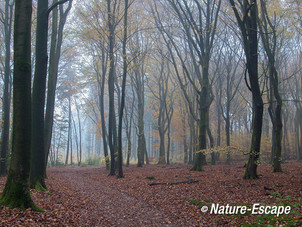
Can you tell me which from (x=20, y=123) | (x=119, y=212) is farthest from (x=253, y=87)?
(x=20, y=123)

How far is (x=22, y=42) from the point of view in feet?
17.7

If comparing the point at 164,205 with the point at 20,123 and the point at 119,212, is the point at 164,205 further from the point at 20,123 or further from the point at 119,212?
the point at 20,123

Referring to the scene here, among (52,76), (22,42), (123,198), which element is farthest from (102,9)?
(123,198)

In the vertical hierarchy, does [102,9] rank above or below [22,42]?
above

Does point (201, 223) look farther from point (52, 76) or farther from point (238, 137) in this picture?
point (238, 137)

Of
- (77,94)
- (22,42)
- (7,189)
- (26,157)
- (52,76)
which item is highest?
(77,94)

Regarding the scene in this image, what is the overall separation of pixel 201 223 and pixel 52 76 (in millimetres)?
9759

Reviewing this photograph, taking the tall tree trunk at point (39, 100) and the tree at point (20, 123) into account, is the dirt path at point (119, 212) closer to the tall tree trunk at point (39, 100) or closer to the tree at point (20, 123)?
the tree at point (20, 123)

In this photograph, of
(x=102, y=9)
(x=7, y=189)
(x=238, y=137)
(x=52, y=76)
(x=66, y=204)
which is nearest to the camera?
(x=7, y=189)

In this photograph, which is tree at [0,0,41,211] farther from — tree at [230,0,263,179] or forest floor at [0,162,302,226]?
tree at [230,0,263,179]

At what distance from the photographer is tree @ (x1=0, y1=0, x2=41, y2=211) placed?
5.23 metres

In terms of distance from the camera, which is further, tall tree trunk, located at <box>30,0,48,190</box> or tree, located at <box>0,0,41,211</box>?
tall tree trunk, located at <box>30,0,48,190</box>

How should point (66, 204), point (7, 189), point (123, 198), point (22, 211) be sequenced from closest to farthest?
point (22, 211) → point (7, 189) → point (66, 204) → point (123, 198)

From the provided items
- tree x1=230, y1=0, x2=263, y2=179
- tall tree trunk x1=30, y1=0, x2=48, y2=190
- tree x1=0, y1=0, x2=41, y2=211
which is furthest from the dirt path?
tree x1=230, y1=0, x2=263, y2=179
